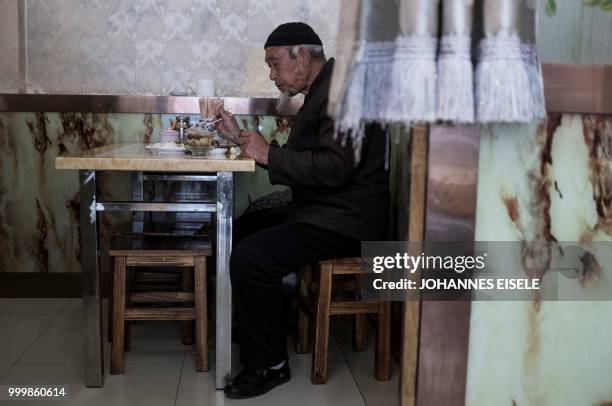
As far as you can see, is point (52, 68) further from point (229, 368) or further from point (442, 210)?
point (442, 210)

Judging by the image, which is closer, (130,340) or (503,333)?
(503,333)

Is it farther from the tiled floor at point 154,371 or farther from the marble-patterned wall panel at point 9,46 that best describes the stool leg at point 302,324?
the marble-patterned wall panel at point 9,46

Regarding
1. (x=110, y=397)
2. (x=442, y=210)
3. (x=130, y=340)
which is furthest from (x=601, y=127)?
(x=130, y=340)

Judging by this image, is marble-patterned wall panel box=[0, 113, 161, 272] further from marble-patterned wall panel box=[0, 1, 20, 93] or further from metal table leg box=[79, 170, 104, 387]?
metal table leg box=[79, 170, 104, 387]

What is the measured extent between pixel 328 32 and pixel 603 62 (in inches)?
90.2

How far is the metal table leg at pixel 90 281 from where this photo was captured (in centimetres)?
234

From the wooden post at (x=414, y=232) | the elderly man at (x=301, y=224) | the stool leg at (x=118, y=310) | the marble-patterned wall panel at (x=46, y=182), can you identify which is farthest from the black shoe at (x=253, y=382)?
the marble-patterned wall panel at (x=46, y=182)

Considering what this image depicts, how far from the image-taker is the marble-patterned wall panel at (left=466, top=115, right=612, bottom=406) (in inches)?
65.7

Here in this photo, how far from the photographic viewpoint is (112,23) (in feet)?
12.4

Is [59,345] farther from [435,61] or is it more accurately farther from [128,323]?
[435,61]

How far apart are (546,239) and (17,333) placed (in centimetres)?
250

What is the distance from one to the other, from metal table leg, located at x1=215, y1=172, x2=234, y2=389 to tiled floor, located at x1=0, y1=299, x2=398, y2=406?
0.10 metres

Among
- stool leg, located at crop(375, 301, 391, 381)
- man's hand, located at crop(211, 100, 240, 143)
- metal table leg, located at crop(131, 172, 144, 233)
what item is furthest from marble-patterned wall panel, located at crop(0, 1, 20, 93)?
stool leg, located at crop(375, 301, 391, 381)

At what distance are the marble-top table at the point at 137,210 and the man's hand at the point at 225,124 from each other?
8.1 inches
